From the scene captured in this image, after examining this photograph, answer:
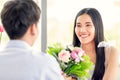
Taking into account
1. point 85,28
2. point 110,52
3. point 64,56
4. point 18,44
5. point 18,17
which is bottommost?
point 110,52

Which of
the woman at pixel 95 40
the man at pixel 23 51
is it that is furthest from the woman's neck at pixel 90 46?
the man at pixel 23 51

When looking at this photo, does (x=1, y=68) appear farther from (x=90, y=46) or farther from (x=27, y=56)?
(x=90, y=46)

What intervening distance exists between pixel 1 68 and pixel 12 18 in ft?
0.73

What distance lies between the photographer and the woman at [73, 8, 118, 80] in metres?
2.51

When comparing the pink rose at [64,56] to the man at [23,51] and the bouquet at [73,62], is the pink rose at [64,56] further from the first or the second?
the man at [23,51]

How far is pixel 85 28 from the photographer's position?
2.60 metres

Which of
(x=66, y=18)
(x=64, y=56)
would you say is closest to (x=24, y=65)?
(x=64, y=56)

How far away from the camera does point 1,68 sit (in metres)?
1.13

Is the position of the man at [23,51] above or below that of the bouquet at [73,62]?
above

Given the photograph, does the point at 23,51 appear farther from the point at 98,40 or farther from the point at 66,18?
the point at 66,18

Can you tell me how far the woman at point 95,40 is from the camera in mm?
2510

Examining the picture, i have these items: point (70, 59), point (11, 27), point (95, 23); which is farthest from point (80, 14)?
point (11, 27)

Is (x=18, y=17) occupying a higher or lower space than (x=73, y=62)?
higher

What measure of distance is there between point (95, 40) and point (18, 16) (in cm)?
156
